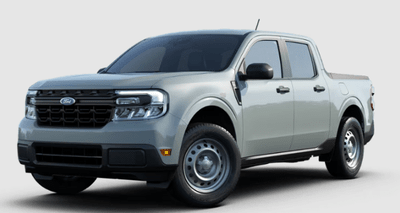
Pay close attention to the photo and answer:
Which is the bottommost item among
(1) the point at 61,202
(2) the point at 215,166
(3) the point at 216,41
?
(1) the point at 61,202

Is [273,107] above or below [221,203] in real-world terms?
above

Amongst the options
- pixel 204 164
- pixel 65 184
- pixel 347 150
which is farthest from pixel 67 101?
pixel 347 150

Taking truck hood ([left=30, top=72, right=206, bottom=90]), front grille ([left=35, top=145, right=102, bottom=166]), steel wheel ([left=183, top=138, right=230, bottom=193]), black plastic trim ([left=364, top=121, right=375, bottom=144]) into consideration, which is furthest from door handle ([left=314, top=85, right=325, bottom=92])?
front grille ([left=35, top=145, right=102, bottom=166])

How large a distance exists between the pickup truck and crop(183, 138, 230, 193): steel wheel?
1 centimetres

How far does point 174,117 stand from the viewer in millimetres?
8055

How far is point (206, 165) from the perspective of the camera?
8578 mm

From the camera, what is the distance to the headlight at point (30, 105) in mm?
8828

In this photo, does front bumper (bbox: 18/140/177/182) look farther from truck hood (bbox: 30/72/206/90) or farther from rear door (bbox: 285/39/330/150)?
rear door (bbox: 285/39/330/150)

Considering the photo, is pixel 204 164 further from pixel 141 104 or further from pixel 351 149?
pixel 351 149

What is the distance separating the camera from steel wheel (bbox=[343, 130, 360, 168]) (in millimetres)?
11641

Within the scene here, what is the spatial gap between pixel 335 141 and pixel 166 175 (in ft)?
13.4

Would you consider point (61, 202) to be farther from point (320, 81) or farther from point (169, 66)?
point (320, 81)

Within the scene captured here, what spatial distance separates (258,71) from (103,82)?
1.96 metres

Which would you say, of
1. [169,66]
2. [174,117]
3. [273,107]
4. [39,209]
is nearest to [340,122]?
[273,107]
